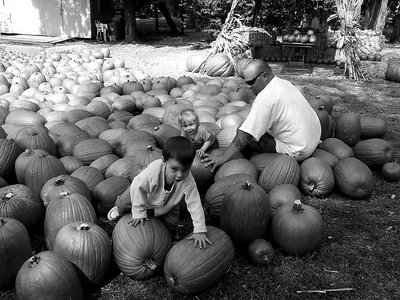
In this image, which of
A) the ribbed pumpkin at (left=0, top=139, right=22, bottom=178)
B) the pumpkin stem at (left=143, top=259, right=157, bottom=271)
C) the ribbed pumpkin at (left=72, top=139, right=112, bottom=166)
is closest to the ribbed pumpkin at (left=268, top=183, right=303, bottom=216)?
the pumpkin stem at (left=143, top=259, right=157, bottom=271)

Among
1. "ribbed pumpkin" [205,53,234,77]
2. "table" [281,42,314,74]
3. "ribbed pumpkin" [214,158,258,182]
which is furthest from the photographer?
"table" [281,42,314,74]

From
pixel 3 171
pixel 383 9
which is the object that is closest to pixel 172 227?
pixel 3 171

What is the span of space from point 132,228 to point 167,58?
12.9 meters

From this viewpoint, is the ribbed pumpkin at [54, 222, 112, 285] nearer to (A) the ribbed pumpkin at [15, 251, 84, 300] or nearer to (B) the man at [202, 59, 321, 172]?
(A) the ribbed pumpkin at [15, 251, 84, 300]

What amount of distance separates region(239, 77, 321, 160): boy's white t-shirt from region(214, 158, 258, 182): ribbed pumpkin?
0.34 m

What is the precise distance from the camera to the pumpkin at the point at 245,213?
379cm

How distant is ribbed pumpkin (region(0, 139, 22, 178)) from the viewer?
4.68 metres

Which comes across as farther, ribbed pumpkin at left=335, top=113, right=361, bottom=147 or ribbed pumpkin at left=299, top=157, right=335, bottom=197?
ribbed pumpkin at left=335, top=113, right=361, bottom=147

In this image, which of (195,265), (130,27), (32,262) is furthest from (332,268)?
(130,27)

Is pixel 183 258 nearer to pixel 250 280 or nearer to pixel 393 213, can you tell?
pixel 250 280

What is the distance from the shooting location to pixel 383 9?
19438 millimetres

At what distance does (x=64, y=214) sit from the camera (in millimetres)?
3605

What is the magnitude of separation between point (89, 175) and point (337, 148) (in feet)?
11.2

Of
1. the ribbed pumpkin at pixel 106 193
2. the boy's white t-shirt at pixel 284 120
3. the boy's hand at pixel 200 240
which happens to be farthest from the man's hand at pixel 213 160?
the boy's hand at pixel 200 240
